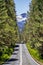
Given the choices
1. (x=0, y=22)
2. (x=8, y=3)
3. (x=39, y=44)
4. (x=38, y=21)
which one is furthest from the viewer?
(x=8, y=3)

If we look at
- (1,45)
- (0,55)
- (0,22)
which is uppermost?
(0,22)

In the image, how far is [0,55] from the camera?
56062 millimetres

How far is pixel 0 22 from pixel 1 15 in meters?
2.74

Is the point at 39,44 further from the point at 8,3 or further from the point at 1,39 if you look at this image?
the point at 8,3

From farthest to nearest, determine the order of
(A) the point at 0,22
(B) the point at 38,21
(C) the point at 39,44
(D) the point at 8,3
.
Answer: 1. (D) the point at 8,3
2. (B) the point at 38,21
3. (C) the point at 39,44
4. (A) the point at 0,22

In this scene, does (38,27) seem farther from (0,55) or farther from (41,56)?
(0,55)

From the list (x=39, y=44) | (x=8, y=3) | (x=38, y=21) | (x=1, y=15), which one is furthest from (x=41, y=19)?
(x=8, y=3)

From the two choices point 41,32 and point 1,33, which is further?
point 41,32

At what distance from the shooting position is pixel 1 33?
148ft

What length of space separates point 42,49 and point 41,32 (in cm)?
321

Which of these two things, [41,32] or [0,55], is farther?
[0,55]

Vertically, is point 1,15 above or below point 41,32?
above

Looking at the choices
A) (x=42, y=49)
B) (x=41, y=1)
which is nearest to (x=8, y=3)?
(x=41, y=1)

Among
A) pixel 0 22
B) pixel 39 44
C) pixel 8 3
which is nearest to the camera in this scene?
pixel 0 22
